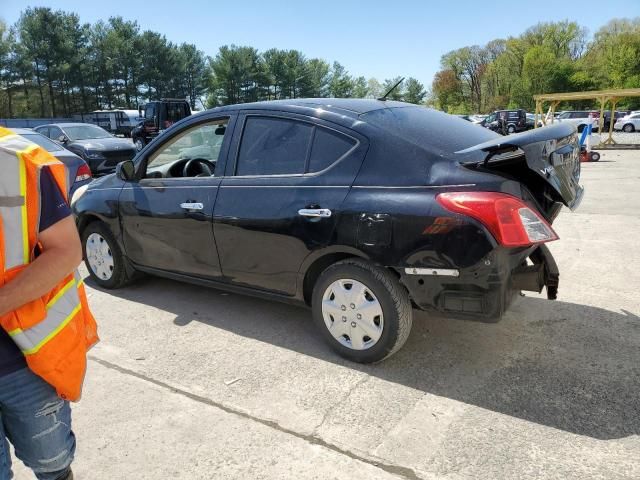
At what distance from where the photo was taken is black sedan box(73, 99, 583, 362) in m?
2.73

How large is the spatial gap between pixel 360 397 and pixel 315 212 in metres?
1.15

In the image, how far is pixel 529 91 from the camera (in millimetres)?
61844

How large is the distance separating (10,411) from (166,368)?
1.77 meters

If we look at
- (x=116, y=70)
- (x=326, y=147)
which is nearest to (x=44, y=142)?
(x=326, y=147)

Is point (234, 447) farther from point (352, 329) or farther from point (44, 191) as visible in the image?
point (44, 191)

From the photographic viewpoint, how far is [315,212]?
316 centimetres

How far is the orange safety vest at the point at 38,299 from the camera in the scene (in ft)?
4.60

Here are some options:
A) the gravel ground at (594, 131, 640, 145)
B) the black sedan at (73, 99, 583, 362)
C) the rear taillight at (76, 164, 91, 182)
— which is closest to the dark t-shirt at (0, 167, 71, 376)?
the black sedan at (73, 99, 583, 362)

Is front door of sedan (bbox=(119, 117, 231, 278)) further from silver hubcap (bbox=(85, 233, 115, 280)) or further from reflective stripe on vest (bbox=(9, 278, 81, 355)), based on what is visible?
reflective stripe on vest (bbox=(9, 278, 81, 355))

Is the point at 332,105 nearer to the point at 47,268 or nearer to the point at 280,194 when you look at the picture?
the point at 280,194

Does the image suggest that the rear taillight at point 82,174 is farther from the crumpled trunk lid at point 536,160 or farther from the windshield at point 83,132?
the crumpled trunk lid at point 536,160

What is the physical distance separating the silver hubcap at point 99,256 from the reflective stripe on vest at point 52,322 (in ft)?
10.5

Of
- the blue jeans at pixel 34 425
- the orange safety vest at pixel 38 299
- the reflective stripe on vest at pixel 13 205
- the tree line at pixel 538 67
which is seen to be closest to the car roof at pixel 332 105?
the orange safety vest at pixel 38 299

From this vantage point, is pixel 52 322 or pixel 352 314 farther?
pixel 352 314
